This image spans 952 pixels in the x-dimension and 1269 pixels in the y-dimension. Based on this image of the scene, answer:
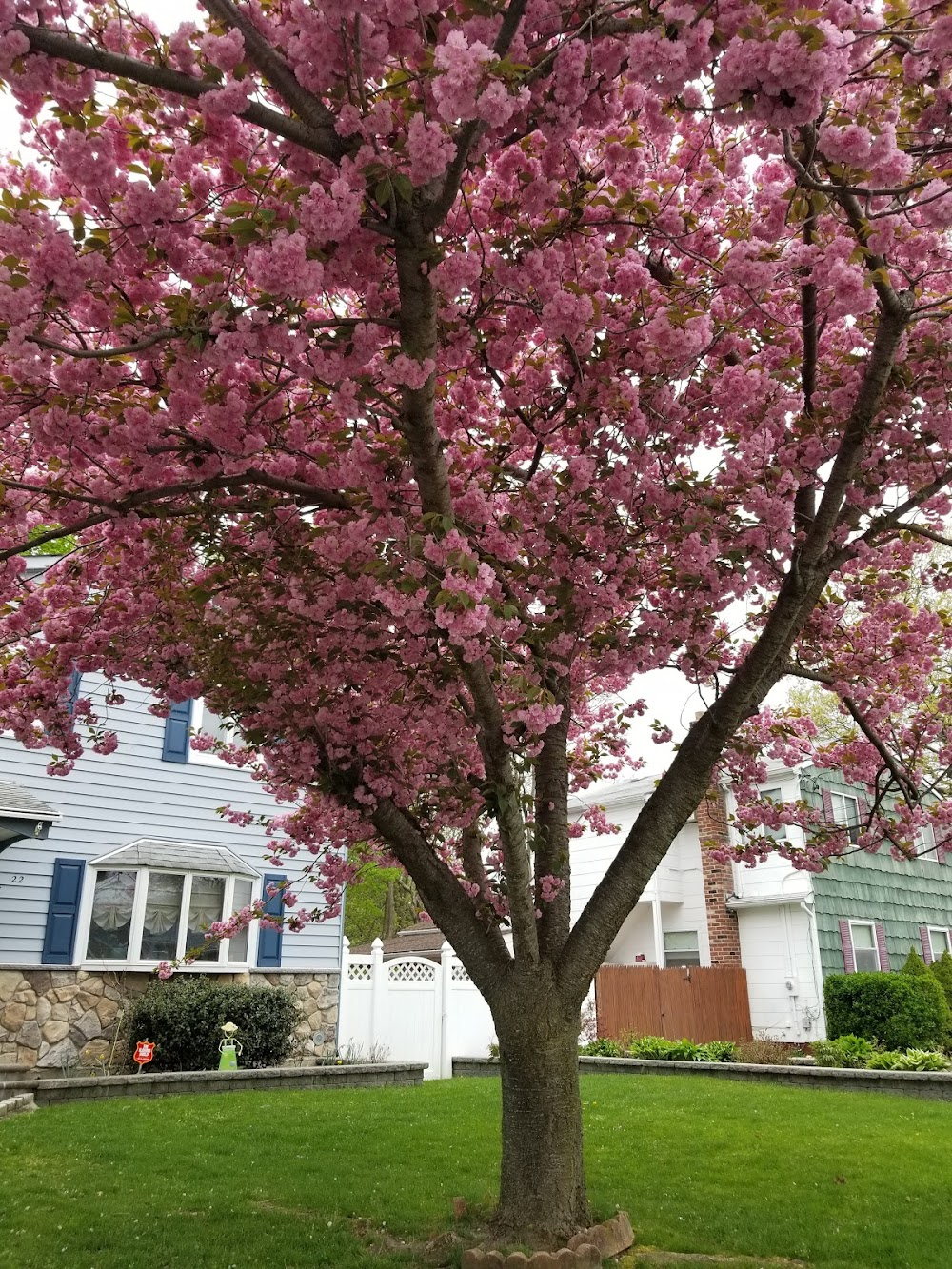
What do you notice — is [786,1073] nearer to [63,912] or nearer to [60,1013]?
[60,1013]

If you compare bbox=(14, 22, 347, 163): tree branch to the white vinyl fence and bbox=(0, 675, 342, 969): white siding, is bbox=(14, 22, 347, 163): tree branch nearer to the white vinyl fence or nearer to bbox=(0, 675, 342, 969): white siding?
bbox=(0, 675, 342, 969): white siding

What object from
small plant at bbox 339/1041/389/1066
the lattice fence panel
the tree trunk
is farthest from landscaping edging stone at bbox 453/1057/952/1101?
the tree trunk

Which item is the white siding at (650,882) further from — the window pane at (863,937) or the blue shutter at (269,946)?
the blue shutter at (269,946)

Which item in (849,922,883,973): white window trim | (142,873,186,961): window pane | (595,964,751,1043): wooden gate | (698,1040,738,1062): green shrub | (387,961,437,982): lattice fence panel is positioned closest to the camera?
(142,873,186,961): window pane

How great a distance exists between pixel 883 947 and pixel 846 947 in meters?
1.13

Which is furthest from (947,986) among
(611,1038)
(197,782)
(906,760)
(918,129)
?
(918,129)

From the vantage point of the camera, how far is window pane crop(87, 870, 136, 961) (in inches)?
431

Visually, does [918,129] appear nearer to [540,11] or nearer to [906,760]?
[540,11]

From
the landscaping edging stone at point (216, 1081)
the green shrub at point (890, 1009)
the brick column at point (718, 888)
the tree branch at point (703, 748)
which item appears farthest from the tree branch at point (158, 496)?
the brick column at point (718, 888)

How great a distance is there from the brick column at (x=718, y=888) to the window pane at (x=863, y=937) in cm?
188

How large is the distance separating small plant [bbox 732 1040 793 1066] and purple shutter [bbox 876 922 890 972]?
140 inches

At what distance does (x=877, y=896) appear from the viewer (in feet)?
51.3

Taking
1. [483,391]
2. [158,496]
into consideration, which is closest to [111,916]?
[158,496]

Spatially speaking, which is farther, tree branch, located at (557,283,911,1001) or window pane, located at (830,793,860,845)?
window pane, located at (830,793,860,845)
